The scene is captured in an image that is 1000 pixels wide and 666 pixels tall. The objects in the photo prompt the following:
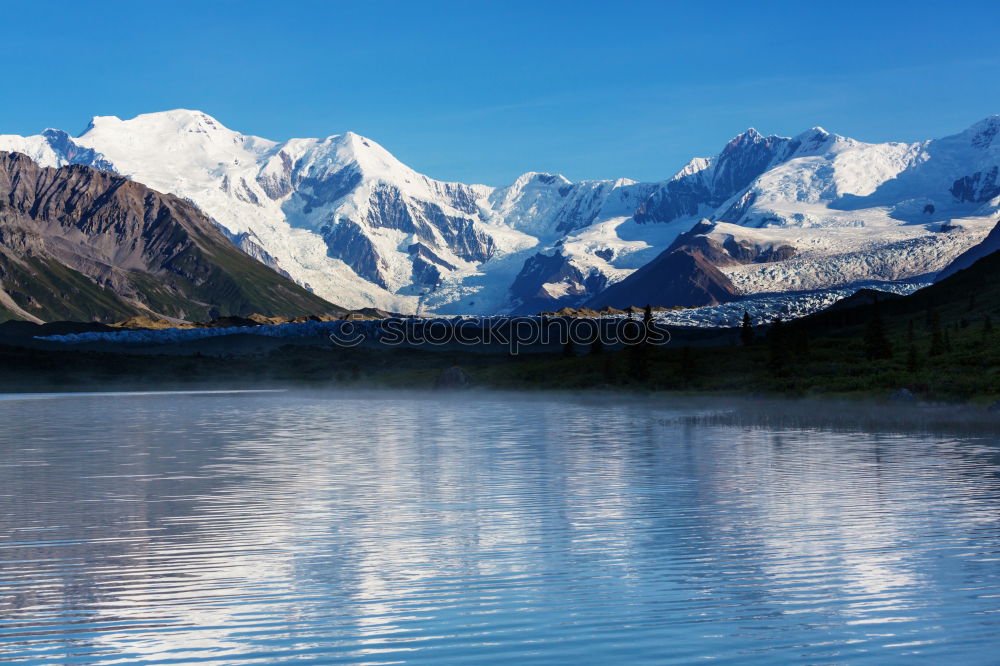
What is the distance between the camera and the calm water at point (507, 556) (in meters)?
16.2

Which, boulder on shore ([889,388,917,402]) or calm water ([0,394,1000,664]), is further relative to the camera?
boulder on shore ([889,388,917,402])

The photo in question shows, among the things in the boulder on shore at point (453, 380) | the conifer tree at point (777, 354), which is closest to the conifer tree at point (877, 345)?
the conifer tree at point (777, 354)

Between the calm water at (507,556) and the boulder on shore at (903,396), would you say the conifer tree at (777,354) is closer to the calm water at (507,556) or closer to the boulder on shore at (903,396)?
the boulder on shore at (903,396)

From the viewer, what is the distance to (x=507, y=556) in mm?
22594

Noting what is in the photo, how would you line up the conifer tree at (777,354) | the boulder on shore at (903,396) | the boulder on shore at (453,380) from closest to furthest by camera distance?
1. the boulder on shore at (903,396)
2. the conifer tree at (777,354)
3. the boulder on shore at (453,380)

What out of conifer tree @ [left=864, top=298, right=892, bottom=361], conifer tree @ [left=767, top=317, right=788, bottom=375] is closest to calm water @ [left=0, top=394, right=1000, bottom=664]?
conifer tree @ [left=767, top=317, right=788, bottom=375]

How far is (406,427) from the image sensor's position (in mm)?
66062

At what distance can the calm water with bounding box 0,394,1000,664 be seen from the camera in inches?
636

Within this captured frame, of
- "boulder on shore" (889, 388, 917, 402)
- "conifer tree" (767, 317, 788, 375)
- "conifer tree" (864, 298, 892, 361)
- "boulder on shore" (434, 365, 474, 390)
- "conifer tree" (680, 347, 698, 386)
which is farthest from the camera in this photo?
"boulder on shore" (434, 365, 474, 390)

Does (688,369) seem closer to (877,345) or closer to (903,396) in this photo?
(877,345)

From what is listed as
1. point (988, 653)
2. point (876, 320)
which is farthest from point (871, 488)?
point (876, 320)

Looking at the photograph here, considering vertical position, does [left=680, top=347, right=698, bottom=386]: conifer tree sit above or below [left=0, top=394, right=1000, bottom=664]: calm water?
above

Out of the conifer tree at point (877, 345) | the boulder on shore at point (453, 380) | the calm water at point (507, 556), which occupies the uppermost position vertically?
the conifer tree at point (877, 345)

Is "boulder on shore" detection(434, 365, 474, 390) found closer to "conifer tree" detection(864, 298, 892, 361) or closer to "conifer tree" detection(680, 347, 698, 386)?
"conifer tree" detection(680, 347, 698, 386)
